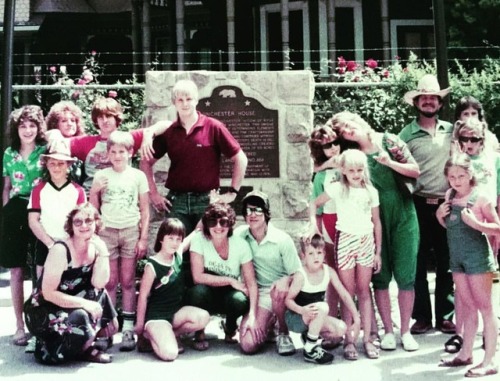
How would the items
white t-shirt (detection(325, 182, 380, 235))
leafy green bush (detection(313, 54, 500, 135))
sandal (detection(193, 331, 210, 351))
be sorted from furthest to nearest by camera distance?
leafy green bush (detection(313, 54, 500, 135)), sandal (detection(193, 331, 210, 351)), white t-shirt (detection(325, 182, 380, 235))

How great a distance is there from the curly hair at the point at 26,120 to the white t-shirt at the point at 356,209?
2311 mm

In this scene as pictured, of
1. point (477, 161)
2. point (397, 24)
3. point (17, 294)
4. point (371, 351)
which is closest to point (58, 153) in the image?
point (17, 294)

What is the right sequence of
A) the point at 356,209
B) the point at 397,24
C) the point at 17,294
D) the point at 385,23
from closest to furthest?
1. the point at 356,209
2. the point at 17,294
3. the point at 385,23
4. the point at 397,24

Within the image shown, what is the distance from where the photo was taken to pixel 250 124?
7582mm

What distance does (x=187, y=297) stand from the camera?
6125 millimetres

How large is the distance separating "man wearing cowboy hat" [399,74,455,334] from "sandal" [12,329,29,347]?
3054 millimetres

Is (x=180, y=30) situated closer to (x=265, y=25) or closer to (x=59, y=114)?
(x=265, y=25)

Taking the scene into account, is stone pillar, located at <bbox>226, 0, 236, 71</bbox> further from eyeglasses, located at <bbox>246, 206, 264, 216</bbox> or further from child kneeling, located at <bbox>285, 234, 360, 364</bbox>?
child kneeling, located at <bbox>285, 234, 360, 364</bbox>

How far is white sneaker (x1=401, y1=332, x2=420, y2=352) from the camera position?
6.01 meters

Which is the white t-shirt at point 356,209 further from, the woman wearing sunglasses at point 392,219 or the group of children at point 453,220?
the woman wearing sunglasses at point 392,219

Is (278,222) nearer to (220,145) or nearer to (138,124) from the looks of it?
(220,145)

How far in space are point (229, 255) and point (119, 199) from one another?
3.09 feet

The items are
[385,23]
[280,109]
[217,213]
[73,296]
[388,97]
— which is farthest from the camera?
[385,23]

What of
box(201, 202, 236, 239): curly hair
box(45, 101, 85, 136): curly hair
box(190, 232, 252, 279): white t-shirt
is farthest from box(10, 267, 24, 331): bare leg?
box(201, 202, 236, 239): curly hair
